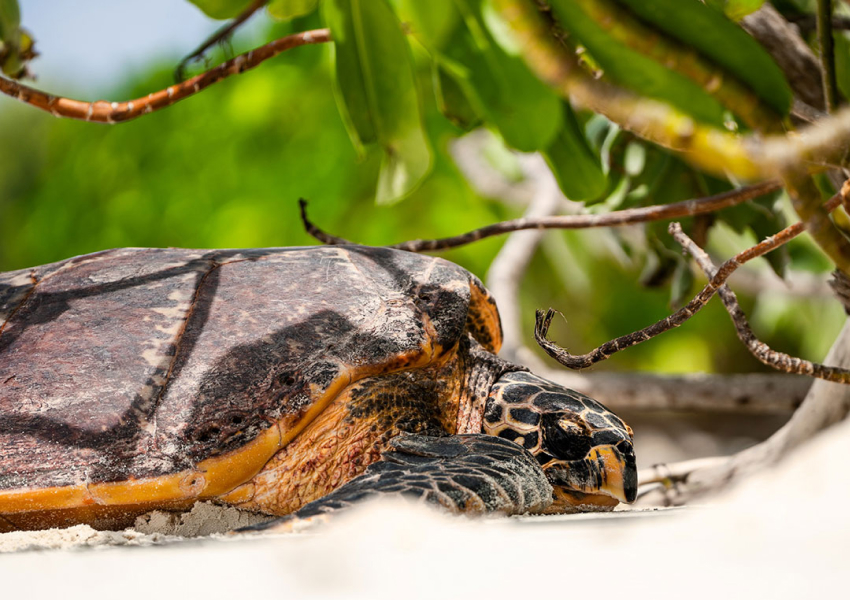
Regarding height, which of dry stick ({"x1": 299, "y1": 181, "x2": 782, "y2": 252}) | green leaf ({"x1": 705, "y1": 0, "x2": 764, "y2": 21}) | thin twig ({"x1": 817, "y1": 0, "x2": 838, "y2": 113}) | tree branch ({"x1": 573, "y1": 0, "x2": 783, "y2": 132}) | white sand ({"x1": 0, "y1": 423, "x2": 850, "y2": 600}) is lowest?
white sand ({"x1": 0, "y1": 423, "x2": 850, "y2": 600})

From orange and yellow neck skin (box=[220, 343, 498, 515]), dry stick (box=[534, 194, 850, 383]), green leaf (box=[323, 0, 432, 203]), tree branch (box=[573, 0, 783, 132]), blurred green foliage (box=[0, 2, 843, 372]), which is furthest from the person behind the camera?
blurred green foliage (box=[0, 2, 843, 372])

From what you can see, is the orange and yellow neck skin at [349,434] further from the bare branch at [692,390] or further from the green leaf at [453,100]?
the bare branch at [692,390]

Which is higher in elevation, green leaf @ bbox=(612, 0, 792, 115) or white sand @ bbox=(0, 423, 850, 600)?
green leaf @ bbox=(612, 0, 792, 115)

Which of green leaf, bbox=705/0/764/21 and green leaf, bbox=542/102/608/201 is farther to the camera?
green leaf, bbox=542/102/608/201

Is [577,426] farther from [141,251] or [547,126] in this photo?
[141,251]

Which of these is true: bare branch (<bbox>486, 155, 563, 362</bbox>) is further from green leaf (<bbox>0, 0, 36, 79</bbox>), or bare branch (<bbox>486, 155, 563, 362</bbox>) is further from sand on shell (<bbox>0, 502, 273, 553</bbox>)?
green leaf (<bbox>0, 0, 36, 79</bbox>)

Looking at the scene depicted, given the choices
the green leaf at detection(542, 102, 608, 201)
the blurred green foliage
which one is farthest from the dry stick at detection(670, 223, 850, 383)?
the blurred green foliage

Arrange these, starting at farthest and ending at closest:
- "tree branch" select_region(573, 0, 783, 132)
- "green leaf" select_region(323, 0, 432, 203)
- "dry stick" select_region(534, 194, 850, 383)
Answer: "green leaf" select_region(323, 0, 432, 203), "dry stick" select_region(534, 194, 850, 383), "tree branch" select_region(573, 0, 783, 132)
